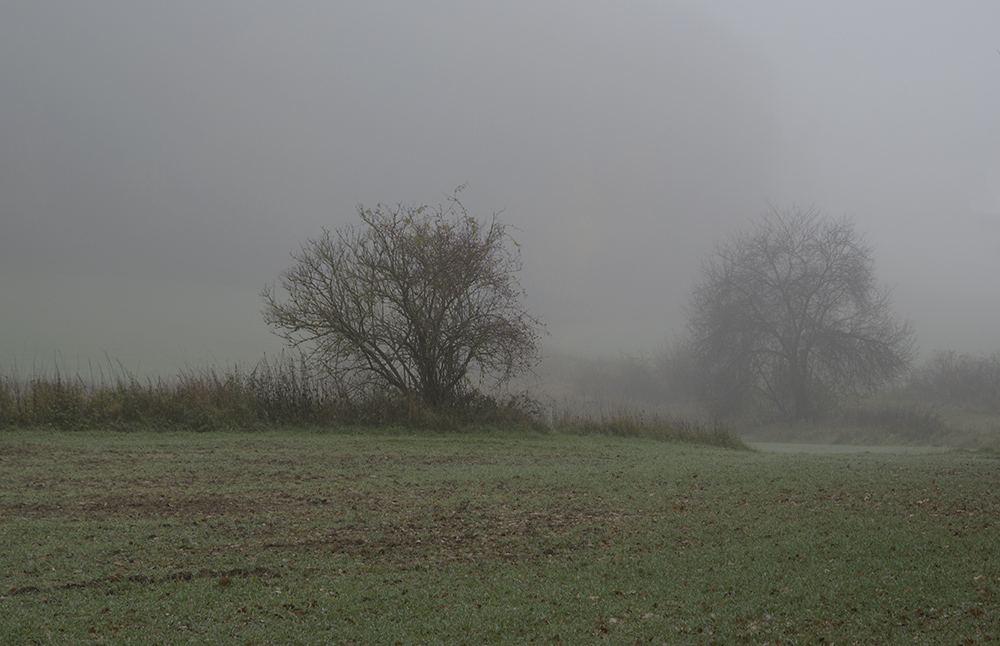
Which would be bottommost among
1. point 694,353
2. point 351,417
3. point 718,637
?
point 718,637

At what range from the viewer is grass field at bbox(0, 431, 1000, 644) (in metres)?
4.15

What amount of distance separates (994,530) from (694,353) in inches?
1000

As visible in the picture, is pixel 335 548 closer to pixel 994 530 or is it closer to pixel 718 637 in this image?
pixel 718 637

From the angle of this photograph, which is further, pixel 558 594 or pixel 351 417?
pixel 351 417

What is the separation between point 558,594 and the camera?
4672 millimetres

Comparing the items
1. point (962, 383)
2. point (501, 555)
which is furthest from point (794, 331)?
point (501, 555)

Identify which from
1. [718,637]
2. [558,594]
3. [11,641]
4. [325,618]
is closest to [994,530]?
[718,637]

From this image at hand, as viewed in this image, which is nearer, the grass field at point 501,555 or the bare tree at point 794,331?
the grass field at point 501,555

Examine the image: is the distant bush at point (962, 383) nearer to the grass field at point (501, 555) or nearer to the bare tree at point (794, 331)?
the bare tree at point (794, 331)

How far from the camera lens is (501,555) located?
5562 millimetres

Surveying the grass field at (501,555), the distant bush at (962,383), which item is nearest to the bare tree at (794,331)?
the distant bush at (962,383)

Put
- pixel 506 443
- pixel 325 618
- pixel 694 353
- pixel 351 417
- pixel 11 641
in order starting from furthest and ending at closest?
pixel 694 353 < pixel 351 417 < pixel 506 443 < pixel 325 618 < pixel 11 641

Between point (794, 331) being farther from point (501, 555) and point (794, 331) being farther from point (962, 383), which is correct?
point (501, 555)

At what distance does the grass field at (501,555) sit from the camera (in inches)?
163
